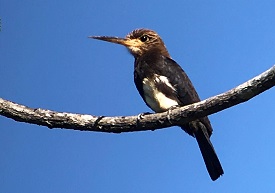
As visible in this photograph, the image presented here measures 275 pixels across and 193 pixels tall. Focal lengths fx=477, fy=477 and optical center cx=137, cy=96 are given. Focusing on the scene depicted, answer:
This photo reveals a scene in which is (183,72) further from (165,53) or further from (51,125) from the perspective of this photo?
(51,125)

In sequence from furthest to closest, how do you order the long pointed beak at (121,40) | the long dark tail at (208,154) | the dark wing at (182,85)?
the long pointed beak at (121,40) < the dark wing at (182,85) < the long dark tail at (208,154)

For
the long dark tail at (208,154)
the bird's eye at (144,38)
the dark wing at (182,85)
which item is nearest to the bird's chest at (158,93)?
the dark wing at (182,85)

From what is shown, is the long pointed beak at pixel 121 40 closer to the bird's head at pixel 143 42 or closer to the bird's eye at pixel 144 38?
the bird's head at pixel 143 42

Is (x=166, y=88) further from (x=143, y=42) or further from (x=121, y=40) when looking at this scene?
(x=143, y=42)

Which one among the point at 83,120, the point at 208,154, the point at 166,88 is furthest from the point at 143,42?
the point at 83,120

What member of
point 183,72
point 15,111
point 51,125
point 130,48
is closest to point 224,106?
point 51,125

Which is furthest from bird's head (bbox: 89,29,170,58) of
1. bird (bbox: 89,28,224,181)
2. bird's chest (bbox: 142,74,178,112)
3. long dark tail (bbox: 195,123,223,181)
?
long dark tail (bbox: 195,123,223,181)

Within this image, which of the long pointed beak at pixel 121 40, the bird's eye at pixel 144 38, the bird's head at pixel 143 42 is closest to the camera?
the long pointed beak at pixel 121 40
